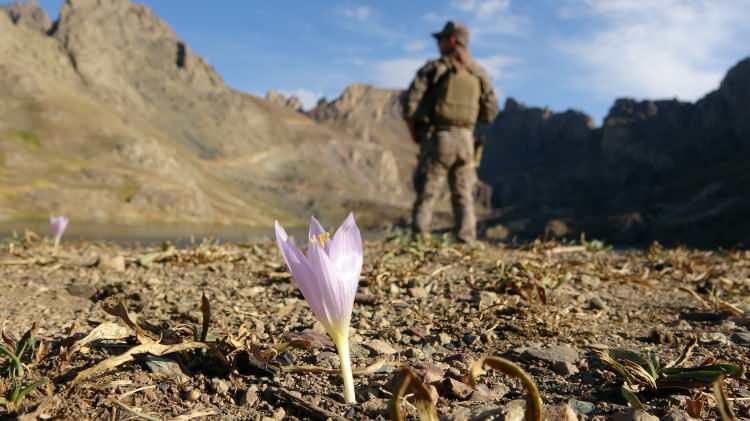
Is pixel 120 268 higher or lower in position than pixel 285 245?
lower

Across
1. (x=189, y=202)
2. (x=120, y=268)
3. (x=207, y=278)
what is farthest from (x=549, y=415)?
(x=189, y=202)

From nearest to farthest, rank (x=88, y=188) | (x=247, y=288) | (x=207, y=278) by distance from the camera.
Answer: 1. (x=247, y=288)
2. (x=207, y=278)
3. (x=88, y=188)

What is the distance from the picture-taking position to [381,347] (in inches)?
97.6

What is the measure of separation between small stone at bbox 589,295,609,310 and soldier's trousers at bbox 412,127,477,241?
4.94m

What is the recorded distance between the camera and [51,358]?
6.84ft

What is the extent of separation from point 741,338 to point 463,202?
20.3ft

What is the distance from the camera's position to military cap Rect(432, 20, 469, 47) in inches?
354

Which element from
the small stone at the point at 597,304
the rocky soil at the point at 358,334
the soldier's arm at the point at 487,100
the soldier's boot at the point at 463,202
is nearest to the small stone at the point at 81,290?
the rocky soil at the point at 358,334

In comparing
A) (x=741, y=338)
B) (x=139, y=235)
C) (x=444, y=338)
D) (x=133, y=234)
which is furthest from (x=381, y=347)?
(x=133, y=234)

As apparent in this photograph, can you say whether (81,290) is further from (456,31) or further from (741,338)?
(456,31)

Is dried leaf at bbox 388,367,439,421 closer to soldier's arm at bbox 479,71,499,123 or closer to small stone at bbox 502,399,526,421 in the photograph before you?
small stone at bbox 502,399,526,421

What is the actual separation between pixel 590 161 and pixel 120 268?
6889 inches

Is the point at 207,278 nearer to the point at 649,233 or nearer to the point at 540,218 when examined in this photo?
the point at 649,233

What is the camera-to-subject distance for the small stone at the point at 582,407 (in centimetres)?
177
